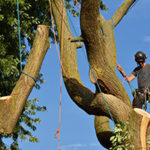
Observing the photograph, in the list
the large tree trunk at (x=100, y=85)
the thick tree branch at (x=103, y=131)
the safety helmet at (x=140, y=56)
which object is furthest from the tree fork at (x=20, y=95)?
the thick tree branch at (x=103, y=131)

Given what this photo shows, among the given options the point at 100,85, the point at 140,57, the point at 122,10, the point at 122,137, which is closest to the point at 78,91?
the point at 100,85

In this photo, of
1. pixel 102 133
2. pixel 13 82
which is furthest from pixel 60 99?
pixel 13 82

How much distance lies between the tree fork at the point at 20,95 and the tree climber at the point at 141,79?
215 centimetres

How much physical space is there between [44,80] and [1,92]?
5.76ft

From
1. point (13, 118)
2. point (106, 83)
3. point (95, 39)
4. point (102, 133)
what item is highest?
point (95, 39)

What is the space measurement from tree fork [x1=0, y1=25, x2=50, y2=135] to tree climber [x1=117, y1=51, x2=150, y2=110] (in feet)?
7.06

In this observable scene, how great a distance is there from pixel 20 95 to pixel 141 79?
112 inches

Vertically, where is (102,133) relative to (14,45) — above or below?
below

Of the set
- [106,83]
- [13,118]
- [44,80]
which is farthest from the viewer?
[44,80]

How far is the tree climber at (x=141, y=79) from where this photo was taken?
6.44 meters

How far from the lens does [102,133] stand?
699 cm

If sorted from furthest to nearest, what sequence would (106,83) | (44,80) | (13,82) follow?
(44,80) < (13,82) < (106,83)

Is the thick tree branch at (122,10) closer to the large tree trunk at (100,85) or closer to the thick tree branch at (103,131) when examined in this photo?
the large tree trunk at (100,85)

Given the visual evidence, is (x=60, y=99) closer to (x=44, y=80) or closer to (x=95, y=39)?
(x=95, y=39)
